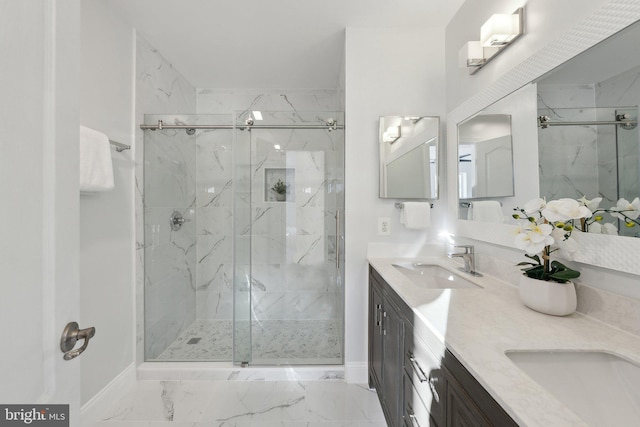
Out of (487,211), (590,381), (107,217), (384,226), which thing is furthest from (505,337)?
(107,217)

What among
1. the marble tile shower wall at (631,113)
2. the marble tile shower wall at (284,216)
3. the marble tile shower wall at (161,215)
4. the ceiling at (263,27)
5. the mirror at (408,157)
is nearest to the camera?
the marble tile shower wall at (631,113)

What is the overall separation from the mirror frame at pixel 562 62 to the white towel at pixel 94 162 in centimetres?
205

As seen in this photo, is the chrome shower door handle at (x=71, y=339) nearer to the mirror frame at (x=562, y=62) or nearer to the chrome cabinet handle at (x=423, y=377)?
the chrome cabinet handle at (x=423, y=377)

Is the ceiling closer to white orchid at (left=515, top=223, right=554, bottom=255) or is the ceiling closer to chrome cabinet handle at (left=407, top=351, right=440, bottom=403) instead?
white orchid at (left=515, top=223, right=554, bottom=255)

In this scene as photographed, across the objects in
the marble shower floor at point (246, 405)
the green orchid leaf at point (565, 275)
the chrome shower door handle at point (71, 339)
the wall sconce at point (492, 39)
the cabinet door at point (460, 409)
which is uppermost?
the wall sconce at point (492, 39)

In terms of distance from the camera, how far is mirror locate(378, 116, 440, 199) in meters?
1.89

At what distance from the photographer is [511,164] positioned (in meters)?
1.28

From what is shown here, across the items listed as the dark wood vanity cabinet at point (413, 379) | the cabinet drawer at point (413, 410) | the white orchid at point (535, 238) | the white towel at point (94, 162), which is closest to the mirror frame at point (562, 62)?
the white orchid at point (535, 238)

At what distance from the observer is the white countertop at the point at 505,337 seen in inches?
19.8

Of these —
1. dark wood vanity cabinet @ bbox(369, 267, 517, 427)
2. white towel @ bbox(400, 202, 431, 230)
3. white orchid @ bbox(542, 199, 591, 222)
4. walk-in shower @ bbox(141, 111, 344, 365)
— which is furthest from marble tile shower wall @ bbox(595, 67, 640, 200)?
walk-in shower @ bbox(141, 111, 344, 365)

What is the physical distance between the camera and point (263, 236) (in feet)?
7.28

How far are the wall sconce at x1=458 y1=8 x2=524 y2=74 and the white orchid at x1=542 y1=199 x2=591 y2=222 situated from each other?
859 millimetres

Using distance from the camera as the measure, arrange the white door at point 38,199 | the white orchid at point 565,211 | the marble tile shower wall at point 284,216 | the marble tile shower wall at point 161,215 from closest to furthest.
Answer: the white door at point 38,199 < the white orchid at point 565,211 < the marble tile shower wall at point 161,215 < the marble tile shower wall at point 284,216

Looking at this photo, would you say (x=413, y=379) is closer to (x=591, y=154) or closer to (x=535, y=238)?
(x=535, y=238)
